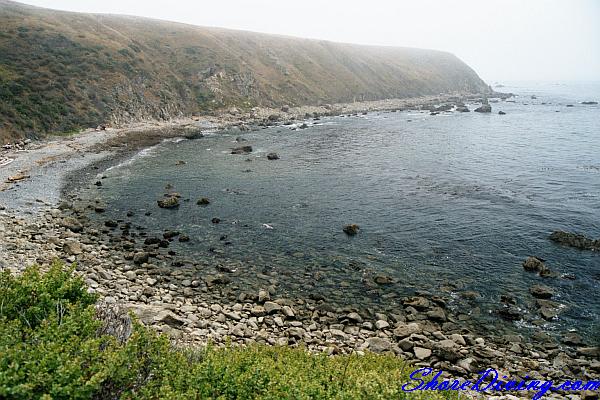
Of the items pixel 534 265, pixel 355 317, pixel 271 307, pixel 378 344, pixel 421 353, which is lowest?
pixel 271 307

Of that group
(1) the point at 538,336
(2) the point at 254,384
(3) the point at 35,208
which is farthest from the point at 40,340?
(3) the point at 35,208

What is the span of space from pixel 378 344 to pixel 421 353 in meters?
2.09

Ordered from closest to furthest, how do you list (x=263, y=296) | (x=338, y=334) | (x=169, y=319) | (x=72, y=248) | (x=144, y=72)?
(x=169, y=319)
(x=338, y=334)
(x=263, y=296)
(x=72, y=248)
(x=144, y=72)

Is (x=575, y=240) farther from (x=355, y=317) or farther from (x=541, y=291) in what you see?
(x=355, y=317)

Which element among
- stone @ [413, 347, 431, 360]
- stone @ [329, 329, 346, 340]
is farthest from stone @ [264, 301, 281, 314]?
stone @ [413, 347, 431, 360]

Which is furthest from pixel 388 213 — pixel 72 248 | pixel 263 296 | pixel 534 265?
pixel 72 248

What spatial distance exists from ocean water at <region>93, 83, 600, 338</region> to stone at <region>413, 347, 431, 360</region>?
3.83m

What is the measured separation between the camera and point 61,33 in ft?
294

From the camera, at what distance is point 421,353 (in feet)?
57.8

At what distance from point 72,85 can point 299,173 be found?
56.2 m

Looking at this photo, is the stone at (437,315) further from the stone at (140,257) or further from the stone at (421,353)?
the stone at (140,257)

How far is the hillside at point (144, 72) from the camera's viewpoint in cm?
Answer: 6769

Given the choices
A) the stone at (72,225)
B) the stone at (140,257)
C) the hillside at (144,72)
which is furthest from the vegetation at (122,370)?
the hillside at (144,72)

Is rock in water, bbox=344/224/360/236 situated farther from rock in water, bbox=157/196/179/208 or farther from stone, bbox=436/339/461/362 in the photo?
rock in water, bbox=157/196/179/208
